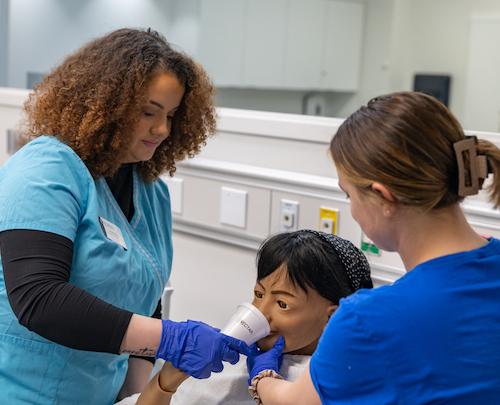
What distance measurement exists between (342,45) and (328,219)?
466 centimetres

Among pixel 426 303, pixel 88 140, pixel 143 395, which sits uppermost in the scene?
pixel 88 140

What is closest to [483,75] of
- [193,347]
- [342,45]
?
[342,45]

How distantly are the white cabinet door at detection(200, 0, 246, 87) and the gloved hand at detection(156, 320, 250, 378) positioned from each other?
413 centimetres

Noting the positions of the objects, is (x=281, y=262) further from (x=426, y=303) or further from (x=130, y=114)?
(x=426, y=303)

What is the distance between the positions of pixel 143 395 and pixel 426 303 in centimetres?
73

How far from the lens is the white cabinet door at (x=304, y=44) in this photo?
575cm

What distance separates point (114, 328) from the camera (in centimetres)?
115

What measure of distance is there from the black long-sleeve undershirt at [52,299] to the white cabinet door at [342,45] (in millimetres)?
5217

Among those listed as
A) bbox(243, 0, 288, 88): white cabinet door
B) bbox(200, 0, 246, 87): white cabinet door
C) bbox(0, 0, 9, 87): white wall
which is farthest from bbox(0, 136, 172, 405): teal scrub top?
bbox(243, 0, 288, 88): white cabinet door

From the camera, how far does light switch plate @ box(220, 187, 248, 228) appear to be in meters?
2.08

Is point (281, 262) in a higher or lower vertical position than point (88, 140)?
lower

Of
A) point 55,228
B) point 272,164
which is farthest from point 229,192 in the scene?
point 55,228

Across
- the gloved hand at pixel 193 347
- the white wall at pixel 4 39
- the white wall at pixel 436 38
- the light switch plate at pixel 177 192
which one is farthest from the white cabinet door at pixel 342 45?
the gloved hand at pixel 193 347

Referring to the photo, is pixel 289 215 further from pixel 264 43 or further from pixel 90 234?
pixel 264 43
